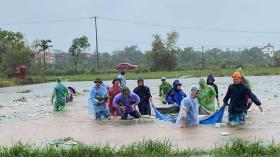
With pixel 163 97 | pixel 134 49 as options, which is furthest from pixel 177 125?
pixel 134 49

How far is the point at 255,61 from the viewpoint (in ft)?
376

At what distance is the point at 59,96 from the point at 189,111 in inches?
339

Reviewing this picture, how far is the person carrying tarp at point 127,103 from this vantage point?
1753 centimetres

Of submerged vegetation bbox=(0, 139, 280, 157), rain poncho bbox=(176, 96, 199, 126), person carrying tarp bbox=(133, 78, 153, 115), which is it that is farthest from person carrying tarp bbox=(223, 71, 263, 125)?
submerged vegetation bbox=(0, 139, 280, 157)

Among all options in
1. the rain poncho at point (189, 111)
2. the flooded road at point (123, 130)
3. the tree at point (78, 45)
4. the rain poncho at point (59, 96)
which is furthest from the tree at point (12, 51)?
the rain poncho at point (189, 111)

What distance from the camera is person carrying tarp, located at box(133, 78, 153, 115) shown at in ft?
59.8

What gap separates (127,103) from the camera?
1756 cm

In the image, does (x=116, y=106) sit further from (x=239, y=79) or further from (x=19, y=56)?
(x=19, y=56)

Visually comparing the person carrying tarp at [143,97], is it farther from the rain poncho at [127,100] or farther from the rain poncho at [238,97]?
the rain poncho at [238,97]

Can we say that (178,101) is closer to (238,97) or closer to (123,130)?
(123,130)

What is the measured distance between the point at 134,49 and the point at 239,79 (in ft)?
364

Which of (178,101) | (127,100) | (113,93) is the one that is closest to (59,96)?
(113,93)

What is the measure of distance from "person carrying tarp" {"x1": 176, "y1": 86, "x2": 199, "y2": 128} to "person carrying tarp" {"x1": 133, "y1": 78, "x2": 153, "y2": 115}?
3.06 m

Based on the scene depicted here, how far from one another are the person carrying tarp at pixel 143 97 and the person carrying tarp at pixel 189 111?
121 inches
